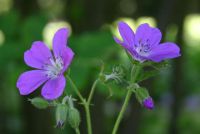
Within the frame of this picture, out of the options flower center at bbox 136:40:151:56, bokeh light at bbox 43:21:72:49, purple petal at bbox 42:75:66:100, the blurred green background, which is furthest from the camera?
bokeh light at bbox 43:21:72:49

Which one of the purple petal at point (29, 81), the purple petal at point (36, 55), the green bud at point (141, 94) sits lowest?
the green bud at point (141, 94)

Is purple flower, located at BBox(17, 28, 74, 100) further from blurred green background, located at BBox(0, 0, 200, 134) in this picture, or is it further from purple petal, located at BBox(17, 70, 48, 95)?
blurred green background, located at BBox(0, 0, 200, 134)

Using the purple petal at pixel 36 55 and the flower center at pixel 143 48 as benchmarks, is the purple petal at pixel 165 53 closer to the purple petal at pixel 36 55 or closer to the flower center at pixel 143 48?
the flower center at pixel 143 48

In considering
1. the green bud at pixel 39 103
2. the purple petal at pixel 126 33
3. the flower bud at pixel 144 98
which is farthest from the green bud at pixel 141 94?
the green bud at pixel 39 103

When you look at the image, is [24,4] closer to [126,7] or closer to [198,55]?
[126,7]

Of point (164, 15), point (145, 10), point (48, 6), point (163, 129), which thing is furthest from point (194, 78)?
point (164, 15)

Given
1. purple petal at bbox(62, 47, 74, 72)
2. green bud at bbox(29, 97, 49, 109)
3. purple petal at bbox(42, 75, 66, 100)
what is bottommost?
green bud at bbox(29, 97, 49, 109)

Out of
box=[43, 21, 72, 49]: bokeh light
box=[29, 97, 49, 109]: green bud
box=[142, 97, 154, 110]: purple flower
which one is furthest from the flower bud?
box=[43, 21, 72, 49]: bokeh light
